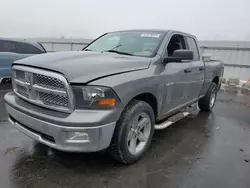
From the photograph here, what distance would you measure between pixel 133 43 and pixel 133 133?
5.25 feet

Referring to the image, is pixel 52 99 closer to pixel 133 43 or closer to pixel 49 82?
pixel 49 82

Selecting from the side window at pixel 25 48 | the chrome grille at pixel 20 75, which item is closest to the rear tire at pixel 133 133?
the chrome grille at pixel 20 75

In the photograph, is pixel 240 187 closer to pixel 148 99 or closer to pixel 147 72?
pixel 148 99

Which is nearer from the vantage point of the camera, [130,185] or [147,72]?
[130,185]

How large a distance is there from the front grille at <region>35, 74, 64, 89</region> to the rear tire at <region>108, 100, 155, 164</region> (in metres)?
0.81

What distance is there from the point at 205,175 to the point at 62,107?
6.49ft

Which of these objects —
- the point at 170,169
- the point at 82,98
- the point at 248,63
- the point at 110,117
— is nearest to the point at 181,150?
the point at 170,169

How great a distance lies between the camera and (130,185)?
2650 mm

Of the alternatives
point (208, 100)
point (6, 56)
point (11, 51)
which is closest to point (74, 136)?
point (208, 100)

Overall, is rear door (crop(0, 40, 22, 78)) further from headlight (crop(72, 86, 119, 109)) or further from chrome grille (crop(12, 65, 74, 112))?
headlight (crop(72, 86, 119, 109))

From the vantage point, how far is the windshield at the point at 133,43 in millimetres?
3662

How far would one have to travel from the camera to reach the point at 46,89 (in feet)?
8.62

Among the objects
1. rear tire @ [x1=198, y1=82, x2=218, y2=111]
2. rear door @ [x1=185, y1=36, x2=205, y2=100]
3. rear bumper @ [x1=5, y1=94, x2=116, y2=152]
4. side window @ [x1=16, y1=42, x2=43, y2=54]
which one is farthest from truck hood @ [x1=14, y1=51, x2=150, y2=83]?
side window @ [x1=16, y1=42, x2=43, y2=54]

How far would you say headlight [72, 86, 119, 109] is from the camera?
8.18 ft
